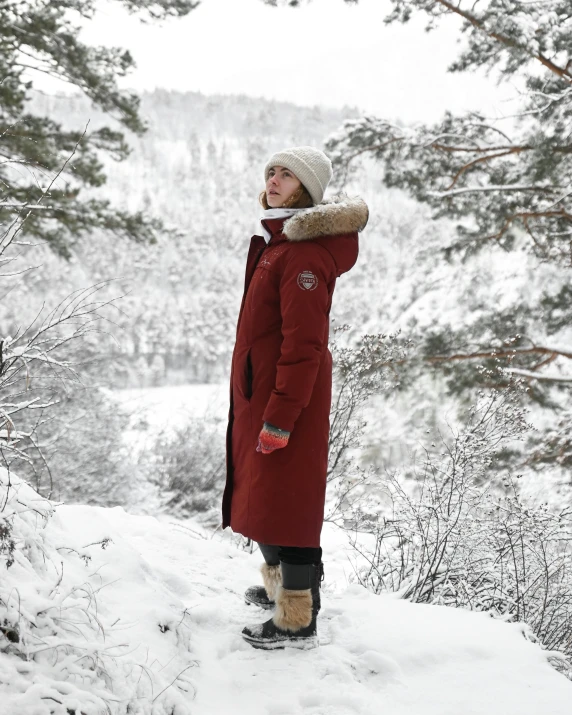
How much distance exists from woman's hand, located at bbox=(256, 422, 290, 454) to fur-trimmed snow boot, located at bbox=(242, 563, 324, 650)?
0.50 metres

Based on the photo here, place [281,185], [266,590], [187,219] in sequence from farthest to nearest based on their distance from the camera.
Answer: [187,219] < [266,590] < [281,185]

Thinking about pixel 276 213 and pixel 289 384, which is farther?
pixel 276 213

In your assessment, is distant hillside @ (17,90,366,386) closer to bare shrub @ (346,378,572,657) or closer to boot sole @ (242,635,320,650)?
bare shrub @ (346,378,572,657)

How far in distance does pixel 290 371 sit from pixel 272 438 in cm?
24

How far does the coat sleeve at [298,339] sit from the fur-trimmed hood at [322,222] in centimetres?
8

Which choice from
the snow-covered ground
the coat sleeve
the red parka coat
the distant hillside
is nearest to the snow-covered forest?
the snow-covered ground

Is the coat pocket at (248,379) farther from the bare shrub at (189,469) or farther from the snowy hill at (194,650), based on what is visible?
the bare shrub at (189,469)

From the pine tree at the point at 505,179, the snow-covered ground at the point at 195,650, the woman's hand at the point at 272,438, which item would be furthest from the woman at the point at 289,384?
the pine tree at the point at 505,179

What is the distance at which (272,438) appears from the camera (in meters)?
1.89

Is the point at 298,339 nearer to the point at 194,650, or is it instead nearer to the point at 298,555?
the point at 298,555

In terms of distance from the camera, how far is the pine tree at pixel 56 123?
6008 millimetres

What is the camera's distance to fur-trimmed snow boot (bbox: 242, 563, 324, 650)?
2041mm

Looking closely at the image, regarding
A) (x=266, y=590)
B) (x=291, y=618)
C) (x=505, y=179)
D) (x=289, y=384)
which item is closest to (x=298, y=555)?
(x=291, y=618)

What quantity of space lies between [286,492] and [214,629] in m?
0.65
